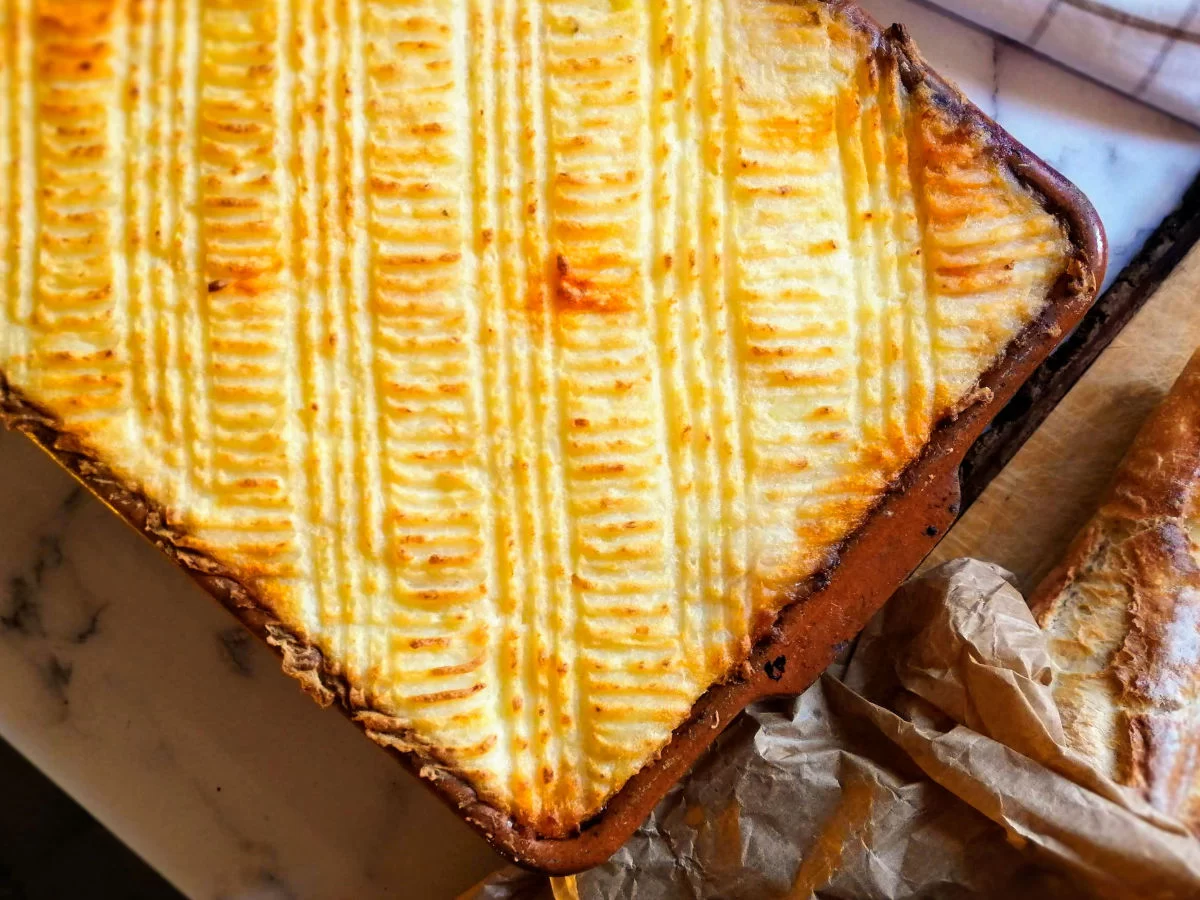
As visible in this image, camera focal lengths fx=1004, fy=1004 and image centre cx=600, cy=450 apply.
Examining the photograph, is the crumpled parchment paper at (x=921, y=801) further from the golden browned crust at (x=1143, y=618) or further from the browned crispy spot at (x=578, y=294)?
the browned crispy spot at (x=578, y=294)

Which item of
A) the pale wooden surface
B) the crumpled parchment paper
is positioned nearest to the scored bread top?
the crumpled parchment paper

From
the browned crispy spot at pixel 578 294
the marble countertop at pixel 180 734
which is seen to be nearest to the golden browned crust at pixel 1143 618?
the browned crispy spot at pixel 578 294

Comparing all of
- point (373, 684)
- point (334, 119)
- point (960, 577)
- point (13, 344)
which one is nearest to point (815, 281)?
point (960, 577)

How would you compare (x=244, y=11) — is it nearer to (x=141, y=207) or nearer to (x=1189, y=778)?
(x=141, y=207)

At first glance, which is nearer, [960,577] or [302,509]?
[302,509]

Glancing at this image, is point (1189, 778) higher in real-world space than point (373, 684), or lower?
higher

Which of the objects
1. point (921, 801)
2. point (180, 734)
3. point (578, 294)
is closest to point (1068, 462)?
point (921, 801)
